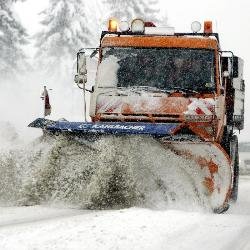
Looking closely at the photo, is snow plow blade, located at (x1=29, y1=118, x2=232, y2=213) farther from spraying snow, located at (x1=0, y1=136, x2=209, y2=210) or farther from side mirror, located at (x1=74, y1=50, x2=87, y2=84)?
side mirror, located at (x1=74, y1=50, x2=87, y2=84)

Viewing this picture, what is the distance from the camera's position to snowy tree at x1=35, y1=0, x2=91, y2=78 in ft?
115

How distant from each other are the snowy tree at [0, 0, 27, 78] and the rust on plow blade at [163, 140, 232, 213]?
21498 millimetres

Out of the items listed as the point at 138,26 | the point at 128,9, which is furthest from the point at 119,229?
the point at 128,9

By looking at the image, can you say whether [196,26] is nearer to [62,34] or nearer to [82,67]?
[82,67]

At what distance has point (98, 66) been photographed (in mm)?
8930

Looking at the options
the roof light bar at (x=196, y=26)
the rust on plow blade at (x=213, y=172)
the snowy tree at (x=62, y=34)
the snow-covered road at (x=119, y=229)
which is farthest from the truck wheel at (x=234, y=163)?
the snowy tree at (x=62, y=34)

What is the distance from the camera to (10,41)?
29.2 m

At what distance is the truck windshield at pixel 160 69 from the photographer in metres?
8.38

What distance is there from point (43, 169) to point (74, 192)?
1.48 feet

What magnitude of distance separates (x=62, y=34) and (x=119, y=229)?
3119 centimetres

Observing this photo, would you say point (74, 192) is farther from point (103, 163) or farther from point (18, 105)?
point (18, 105)

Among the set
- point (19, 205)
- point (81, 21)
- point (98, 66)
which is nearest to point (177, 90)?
point (98, 66)

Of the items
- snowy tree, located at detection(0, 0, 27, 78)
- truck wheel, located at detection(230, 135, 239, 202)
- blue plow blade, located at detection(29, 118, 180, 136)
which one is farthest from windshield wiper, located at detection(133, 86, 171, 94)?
snowy tree, located at detection(0, 0, 27, 78)

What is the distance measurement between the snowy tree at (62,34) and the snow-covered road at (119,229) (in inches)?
1154
